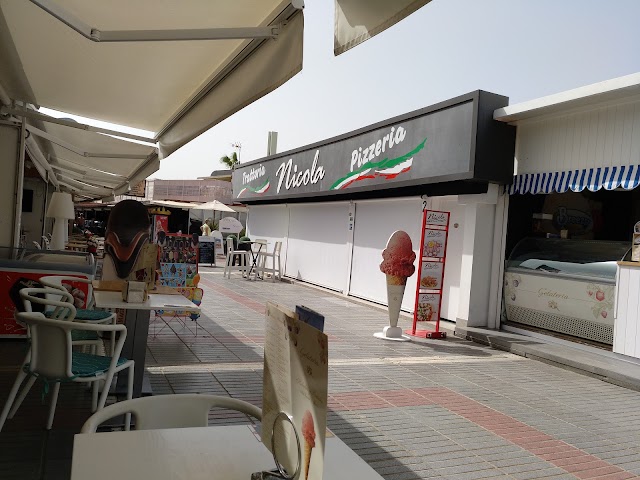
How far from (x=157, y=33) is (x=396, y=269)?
5.62 metres

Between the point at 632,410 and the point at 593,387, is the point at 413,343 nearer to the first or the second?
the point at 593,387

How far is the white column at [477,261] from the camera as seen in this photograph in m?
8.91

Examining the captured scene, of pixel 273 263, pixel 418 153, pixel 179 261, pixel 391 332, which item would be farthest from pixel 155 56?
pixel 273 263

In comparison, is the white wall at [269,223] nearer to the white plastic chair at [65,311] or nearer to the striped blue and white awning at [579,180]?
the striped blue and white awning at [579,180]

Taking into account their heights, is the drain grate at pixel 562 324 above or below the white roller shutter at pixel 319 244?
below

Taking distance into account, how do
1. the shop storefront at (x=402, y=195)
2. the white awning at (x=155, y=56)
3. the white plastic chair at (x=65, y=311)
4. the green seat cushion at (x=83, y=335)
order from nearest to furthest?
1. the white awning at (x=155, y=56)
2. the white plastic chair at (x=65, y=311)
3. the green seat cushion at (x=83, y=335)
4. the shop storefront at (x=402, y=195)

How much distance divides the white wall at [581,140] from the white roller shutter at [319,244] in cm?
607

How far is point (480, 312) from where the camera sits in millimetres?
9094

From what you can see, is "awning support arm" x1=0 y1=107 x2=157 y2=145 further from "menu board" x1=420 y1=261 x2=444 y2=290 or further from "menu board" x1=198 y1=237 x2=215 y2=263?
"menu board" x1=198 y1=237 x2=215 y2=263

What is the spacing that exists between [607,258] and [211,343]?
563 centimetres

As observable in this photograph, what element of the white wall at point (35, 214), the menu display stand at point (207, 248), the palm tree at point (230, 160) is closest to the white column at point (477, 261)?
the white wall at point (35, 214)

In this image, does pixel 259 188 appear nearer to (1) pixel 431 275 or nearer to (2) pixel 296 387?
(1) pixel 431 275

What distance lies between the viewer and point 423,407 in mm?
5062

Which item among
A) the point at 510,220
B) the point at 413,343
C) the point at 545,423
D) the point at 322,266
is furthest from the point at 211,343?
the point at 322,266
